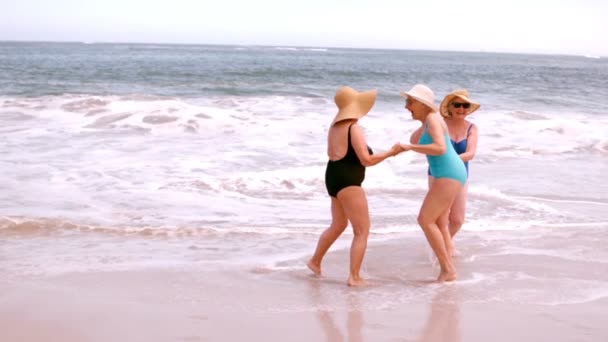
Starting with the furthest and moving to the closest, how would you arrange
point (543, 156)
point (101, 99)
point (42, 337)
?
point (101, 99) → point (543, 156) → point (42, 337)

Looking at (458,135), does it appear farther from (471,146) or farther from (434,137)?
(434,137)

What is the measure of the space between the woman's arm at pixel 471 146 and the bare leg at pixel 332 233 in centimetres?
114

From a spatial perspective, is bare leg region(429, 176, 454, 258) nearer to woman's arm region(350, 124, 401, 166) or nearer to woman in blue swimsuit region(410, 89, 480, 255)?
woman in blue swimsuit region(410, 89, 480, 255)

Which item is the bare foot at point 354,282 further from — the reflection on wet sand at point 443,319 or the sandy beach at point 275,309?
the reflection on wet sand at point 443,319

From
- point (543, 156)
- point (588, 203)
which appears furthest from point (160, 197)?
point (543, 156)

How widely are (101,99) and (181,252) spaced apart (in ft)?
48.4

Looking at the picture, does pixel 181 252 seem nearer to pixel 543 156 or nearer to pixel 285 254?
pixel 285 254

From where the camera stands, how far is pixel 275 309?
4766 mm

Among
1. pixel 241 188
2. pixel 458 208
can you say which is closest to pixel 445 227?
pixel 458 208

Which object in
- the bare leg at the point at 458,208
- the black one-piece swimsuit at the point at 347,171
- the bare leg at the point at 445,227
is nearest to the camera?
the black one-piece swimsuit at the point at 347,171

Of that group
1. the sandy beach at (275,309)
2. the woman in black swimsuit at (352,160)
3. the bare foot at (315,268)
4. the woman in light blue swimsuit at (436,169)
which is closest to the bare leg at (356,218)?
the woman in black swimsuit at (352,160)

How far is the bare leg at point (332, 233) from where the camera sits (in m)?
5.45

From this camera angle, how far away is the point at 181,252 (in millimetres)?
6312

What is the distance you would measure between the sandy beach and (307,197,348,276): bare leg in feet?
0.33
